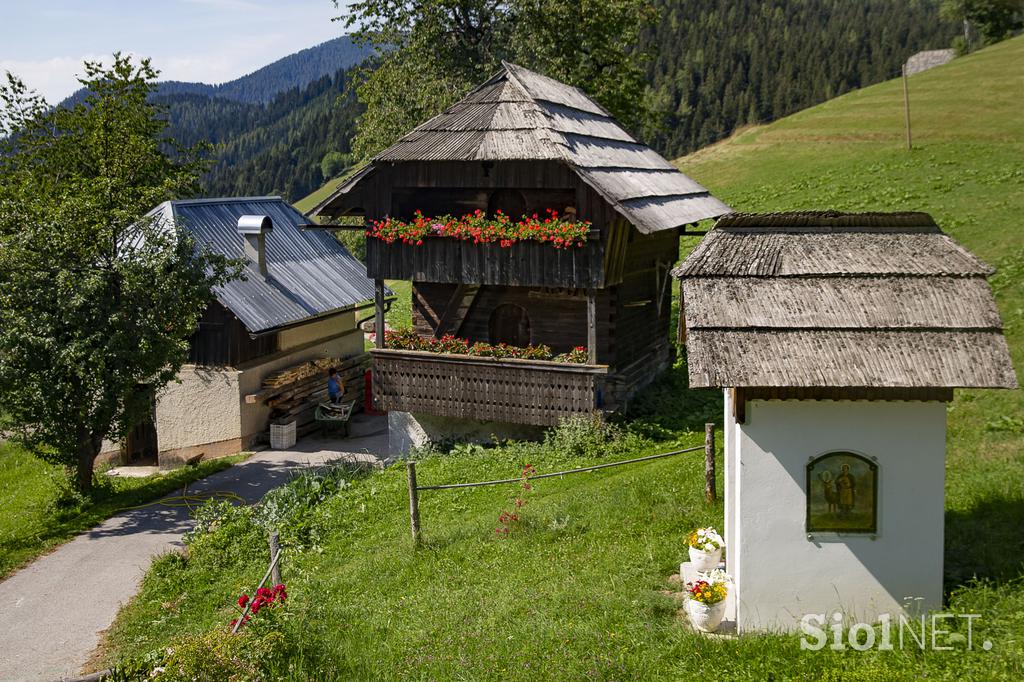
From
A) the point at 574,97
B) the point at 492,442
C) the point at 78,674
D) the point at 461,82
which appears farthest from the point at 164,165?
the point at 78,674

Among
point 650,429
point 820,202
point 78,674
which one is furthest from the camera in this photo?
point 820,202

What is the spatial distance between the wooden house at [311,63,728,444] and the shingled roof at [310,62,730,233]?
38 millimetres

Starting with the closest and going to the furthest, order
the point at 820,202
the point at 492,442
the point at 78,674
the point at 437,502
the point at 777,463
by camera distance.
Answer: the point at 777,463, the point at 78,674, the point at 437,502, the point at 492,442, the point at 820,202

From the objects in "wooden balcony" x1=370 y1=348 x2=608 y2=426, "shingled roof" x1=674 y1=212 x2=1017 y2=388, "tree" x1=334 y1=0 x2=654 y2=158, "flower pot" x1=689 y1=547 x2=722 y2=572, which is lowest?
"flower pot" x1=689 y1=547 x2=722 y2=572

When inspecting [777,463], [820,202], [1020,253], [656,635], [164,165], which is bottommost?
[656,635]

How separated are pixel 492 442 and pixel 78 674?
31.2 ft

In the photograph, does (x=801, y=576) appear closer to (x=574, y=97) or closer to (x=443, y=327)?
(x=443, y=327)

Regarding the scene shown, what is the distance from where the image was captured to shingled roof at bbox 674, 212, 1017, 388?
7738 mm

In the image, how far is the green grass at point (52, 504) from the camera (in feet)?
49.9

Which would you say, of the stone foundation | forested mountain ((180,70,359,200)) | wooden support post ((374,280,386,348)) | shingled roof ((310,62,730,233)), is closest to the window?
the stone foundation

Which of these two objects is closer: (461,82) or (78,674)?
(78,674)

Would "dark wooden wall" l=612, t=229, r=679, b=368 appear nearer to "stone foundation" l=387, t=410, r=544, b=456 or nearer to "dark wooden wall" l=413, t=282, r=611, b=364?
"dark wooden wall" l=413, t=282, r=611, b=364

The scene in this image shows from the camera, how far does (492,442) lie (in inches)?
732

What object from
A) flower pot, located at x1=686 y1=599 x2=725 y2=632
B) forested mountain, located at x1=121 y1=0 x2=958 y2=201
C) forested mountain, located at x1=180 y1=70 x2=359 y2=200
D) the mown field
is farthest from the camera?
forested mountain, located at x1=180 y1=70 x2=359 y2=200
